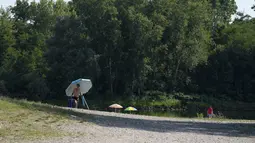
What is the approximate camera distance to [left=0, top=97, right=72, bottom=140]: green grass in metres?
15.1

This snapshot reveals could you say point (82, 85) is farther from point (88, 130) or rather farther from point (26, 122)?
point (88, 130)

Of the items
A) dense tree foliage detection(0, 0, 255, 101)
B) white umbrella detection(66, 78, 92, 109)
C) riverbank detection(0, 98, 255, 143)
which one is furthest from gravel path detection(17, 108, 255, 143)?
dense tree foliage detection(0, 0, 255, 101)

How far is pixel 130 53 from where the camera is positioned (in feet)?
212

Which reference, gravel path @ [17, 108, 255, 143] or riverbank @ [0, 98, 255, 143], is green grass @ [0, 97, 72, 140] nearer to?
riverbank @ [0, 98, 255, 143]

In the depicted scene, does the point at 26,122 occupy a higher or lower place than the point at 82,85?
lower

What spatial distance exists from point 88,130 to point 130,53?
158 ft

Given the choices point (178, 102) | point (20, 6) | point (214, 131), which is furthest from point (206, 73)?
point (214, 131)

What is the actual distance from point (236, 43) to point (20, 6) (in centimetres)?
4254

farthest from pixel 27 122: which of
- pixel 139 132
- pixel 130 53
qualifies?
pixel 130 53

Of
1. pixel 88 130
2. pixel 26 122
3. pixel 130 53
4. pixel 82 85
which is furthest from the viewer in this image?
pixel 130 53

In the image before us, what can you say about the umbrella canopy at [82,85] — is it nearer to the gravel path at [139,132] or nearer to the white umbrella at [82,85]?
the white umbrella at [82,85]

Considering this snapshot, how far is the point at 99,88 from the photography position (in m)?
65.2

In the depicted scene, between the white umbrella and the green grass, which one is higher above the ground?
the white umbrella

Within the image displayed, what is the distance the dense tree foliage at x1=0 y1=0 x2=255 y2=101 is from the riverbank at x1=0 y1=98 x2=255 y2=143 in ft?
126
